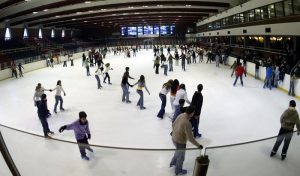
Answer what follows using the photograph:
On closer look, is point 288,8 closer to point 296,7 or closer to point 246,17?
point 296,7

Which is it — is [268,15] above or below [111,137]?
above

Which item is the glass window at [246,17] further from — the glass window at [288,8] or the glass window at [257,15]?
the glass window at [288,8]

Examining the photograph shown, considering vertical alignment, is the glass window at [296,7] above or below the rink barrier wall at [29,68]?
above

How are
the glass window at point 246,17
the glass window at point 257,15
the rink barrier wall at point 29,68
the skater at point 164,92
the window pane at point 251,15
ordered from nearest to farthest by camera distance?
1. the skater at point 164,92
2. the rink barrier wall at point 29,68
3. the glass window at point 257,15
4. the window pane at point 251,15
5. the glass window at point 246,17

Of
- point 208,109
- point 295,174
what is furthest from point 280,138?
point 208,109

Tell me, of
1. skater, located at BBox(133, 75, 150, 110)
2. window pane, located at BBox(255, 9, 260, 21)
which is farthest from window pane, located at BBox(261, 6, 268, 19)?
skater, located at BBox(133, 75, 150, 110)

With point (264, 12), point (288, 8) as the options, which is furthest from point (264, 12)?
point (288, 8)

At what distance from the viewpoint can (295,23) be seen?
16.8m

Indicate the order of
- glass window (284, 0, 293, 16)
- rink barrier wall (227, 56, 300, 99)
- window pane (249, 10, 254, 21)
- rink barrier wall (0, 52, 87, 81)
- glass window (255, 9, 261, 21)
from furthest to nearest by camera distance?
1. window pane (249, 10, 254, 21)
2. glass window (255, 9, 261, 21)
3. rink barrier wall (0, 52, 87, 81)
4. glass window (284, 0, 293, 16)
5. rink barrier wall (227, 56, 300, 99)

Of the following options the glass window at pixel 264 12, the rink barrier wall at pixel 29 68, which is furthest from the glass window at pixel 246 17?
the rink barrier wall at pixel 29 68

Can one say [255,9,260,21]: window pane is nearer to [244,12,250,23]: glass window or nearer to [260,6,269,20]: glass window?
[260,6,269,20]: glass window

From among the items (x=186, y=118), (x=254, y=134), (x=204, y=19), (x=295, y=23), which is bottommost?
(x=254, y=134)

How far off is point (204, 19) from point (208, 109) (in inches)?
1598

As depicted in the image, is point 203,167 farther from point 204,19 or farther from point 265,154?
point 204,19
